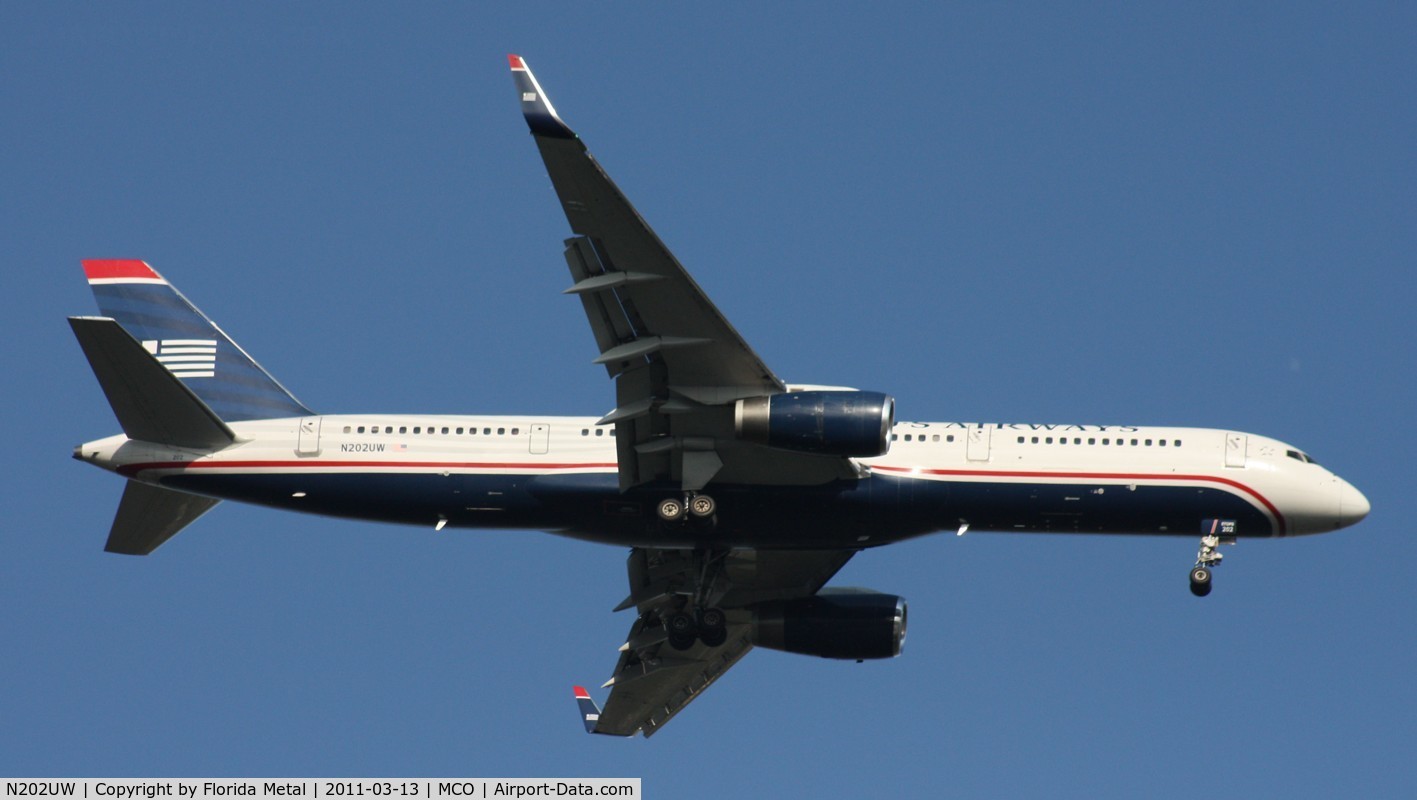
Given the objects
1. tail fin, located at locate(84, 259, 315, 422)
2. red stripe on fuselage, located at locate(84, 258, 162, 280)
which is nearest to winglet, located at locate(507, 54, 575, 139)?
tail fin, located at locate(84, 259, 315, 422)

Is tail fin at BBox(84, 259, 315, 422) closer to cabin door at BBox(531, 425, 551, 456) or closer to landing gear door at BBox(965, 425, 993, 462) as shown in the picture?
cabin door at BBox(531, 425, 551, 456)

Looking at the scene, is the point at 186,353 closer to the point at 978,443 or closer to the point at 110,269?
the point at 110,269

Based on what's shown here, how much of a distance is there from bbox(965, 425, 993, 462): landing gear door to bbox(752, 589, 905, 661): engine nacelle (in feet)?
24.1

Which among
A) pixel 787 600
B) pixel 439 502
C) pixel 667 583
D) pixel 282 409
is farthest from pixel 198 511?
pixel 787 600

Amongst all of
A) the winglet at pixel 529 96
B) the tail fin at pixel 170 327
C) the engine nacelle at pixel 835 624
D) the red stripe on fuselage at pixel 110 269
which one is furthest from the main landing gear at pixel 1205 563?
the red stripe on fuselage at pixel 110 269

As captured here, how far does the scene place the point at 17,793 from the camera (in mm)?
40938

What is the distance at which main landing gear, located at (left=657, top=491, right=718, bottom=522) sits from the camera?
44344 mm

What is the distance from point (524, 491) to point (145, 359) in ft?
29.0

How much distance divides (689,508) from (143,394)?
41.1ft

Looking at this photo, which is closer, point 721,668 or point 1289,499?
point 1289,499

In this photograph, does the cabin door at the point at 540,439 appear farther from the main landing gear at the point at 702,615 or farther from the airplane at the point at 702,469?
the main landing gear at the point at 702,615

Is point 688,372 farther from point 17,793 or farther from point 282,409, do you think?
point 17,793

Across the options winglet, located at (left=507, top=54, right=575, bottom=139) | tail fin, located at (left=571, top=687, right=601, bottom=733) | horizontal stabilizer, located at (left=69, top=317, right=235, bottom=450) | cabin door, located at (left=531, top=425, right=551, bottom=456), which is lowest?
tail fin, located at (left=571, top=687, right=601, bottom=733)

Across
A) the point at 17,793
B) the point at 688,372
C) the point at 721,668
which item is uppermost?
the point at 688,372
